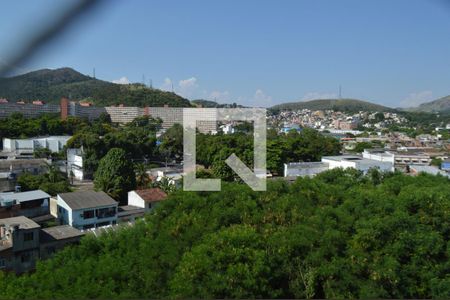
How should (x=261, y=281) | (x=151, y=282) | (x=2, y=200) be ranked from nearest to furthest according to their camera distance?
(x=261, y=281)
(x=151, y=282)
(x=2, y=200)

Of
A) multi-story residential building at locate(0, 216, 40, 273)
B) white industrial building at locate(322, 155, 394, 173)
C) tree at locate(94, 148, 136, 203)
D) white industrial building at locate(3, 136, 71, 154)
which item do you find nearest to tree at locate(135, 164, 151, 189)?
tree at locate(94, 148, 136, 203)

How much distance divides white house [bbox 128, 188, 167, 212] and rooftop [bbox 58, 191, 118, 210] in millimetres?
933

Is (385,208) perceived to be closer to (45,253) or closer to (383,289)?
(383,289)

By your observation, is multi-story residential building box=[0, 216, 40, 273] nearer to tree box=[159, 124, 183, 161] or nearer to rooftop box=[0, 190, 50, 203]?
rooftop box=[0, 190, 50, 203]

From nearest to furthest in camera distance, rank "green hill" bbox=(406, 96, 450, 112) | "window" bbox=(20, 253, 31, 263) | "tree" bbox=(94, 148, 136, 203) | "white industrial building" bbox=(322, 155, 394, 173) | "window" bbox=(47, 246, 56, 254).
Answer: "green hill" bbox=(406, 96, 450, 112), "window" bbox=(20, 253, 31, 263), "window" bbox=(47, 246, 56, 254), "tree" bbox=(94, 148, 136, 203), "white industrial building" bbox=(322, 155, 394, 173)

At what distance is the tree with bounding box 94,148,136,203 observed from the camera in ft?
36.1

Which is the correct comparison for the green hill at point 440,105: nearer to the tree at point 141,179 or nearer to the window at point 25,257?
the window at point 25,257

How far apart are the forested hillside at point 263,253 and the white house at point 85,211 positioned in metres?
3.31

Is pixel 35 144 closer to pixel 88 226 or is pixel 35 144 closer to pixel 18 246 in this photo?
pixel 88 226

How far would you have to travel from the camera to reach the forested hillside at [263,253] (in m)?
3.99

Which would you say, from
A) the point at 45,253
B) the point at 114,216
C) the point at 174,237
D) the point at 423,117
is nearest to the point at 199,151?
the point at 114,216

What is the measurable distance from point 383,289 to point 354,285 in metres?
0.27

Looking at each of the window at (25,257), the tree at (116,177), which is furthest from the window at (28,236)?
the tree at (116,177)

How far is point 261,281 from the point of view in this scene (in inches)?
157
